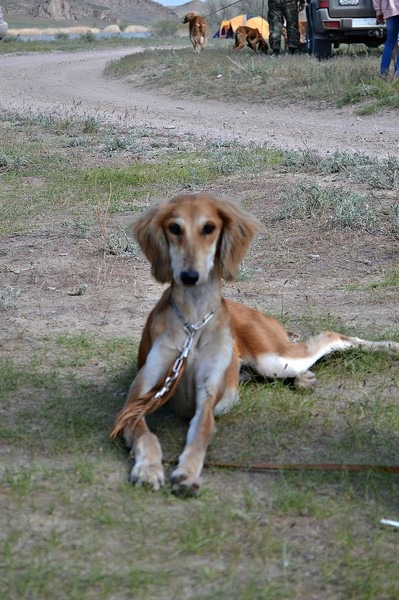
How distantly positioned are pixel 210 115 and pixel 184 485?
12698 millimetres

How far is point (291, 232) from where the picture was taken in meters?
8.55

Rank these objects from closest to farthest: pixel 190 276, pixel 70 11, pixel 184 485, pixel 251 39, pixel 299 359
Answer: pixel 184 485 < pixel 190 276 < pixel 299 359 < pixel 251 39 < pixel 70 11

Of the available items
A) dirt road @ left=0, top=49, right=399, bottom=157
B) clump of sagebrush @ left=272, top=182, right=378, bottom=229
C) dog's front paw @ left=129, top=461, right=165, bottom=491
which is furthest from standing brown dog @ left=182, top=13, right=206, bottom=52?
dog's front paw @ left=129, top=461, right=165, bottom=491

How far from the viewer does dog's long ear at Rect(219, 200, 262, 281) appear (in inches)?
186

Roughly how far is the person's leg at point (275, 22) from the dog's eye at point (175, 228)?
60.4 ft

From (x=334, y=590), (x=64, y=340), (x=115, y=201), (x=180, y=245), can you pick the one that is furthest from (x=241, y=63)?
(x=334, y=590)

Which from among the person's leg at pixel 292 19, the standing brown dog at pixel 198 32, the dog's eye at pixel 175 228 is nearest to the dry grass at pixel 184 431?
the dog's eye at pixel 175 228

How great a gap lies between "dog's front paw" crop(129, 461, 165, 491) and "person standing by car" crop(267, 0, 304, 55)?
18891 millimetres

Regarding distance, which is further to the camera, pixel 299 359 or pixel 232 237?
pixel 299 359

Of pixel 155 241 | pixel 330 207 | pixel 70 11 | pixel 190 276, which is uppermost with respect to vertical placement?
pixel 155 241

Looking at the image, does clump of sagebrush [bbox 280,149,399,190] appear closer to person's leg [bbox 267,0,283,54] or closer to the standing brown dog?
person's leg [bbox 267,0,283,54]

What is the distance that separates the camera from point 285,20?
72.8 feet

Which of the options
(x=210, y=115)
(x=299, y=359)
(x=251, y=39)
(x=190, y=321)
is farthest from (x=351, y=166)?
(x=251, y=39)

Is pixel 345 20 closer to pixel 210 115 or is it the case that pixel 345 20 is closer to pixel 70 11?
pixel 210 115
